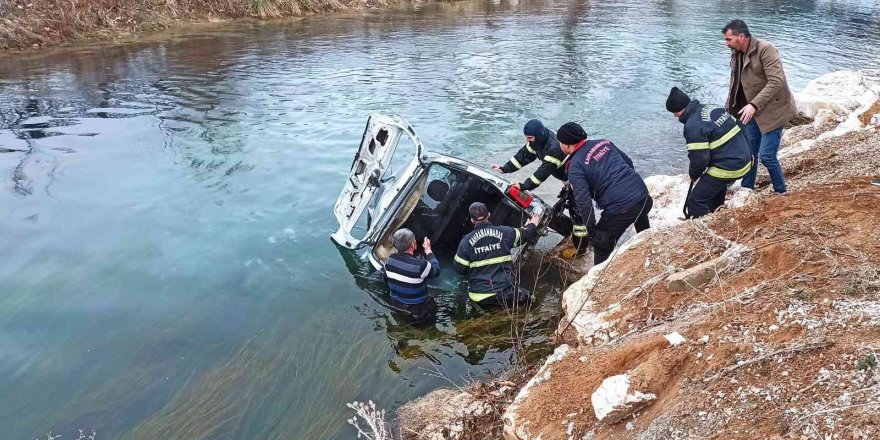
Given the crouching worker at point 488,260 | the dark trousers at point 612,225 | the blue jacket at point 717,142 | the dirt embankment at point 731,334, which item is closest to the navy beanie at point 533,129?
the crouching worker at point 488,260

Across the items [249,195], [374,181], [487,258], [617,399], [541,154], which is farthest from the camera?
[249,195]

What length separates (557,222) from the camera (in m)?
7.46

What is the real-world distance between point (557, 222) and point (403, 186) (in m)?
2.09

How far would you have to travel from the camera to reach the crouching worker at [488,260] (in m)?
6.14

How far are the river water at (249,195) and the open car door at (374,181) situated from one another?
808 mm

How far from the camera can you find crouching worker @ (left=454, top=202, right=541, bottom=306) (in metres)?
6.14

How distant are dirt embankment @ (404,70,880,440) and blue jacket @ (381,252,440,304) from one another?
149cm

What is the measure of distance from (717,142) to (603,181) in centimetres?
111

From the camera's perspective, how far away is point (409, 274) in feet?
20.4

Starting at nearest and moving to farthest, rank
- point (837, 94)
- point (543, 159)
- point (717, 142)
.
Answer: point (717, 142) < point (543, 159) < point (837, 94)

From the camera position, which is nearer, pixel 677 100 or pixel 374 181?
pixel 677 100

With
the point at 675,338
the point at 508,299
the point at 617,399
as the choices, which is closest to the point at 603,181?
the point at 508,299

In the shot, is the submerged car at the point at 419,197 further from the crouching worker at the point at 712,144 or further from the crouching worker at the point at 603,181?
the crouching worker at the point at 712,144

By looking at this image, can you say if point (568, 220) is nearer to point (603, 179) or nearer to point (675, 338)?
point (603, 179)
